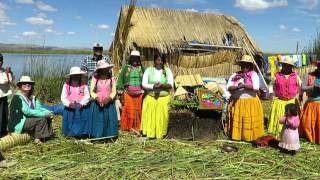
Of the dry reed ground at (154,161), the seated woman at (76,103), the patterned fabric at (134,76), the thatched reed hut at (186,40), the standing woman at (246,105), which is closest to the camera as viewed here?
the dry reed ground at (154,161)

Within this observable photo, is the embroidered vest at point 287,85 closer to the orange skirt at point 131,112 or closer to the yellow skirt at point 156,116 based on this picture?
the yellow skirt at point 156,116

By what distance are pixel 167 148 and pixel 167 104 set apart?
0.93m

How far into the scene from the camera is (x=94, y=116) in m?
6.38

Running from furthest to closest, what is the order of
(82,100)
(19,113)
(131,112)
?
1. (131,112)
2. (82,100)
3. (19,113)

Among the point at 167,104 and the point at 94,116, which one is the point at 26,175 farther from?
the point at 167,104

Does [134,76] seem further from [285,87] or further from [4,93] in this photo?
[285,87]

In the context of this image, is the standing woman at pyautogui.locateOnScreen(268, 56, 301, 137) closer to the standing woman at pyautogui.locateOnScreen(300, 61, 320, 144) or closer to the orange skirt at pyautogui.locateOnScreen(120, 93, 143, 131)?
the standing woman at pyautogui.locateOnScreen(300, 61, 320, 144)

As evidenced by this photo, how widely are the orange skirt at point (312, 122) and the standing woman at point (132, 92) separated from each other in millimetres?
2737

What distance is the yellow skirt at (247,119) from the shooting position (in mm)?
6329

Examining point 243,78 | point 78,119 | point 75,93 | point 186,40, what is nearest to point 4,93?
point 75,93

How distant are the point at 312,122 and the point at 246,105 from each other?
1.07 m

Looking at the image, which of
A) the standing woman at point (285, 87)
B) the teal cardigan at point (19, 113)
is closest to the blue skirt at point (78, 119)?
the teal cardigan at point (19, 113)

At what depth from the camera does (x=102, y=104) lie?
6.29 meters

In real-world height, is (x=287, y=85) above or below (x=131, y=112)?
above
